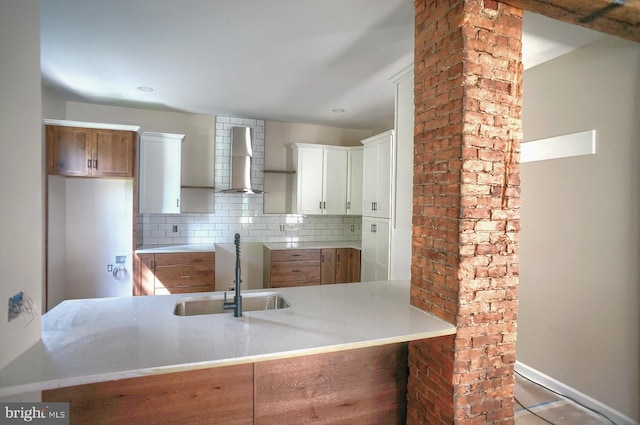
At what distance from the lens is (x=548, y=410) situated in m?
2.32

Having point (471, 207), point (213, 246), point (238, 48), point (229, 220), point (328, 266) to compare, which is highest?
point (238, 48)

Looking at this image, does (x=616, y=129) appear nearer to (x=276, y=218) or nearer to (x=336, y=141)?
(x=336, y=141)

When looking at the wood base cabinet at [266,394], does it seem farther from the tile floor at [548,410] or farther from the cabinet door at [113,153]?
the cabinet door at [113,153]

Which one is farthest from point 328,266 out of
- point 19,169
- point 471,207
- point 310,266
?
point 19,169

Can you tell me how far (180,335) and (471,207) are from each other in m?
1.50

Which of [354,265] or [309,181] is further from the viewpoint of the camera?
[309,181]

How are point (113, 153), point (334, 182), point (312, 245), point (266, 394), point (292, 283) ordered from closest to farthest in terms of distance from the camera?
point (266, 394)
point (113, 153)
point (292, 283)
point (312, 245)
point (334, 182)

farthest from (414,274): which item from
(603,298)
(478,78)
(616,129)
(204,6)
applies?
(204,6)

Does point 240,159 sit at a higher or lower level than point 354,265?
higher

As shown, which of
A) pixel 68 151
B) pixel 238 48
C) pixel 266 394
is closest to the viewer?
pixel 266 394

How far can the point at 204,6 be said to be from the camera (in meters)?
2.09

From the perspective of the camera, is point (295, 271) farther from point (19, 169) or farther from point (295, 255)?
point (19, 169)

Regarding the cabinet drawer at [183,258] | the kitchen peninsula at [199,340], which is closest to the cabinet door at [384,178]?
the kitchen peninsula at [199,340]

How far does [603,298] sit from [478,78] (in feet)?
6.08
